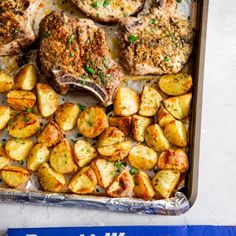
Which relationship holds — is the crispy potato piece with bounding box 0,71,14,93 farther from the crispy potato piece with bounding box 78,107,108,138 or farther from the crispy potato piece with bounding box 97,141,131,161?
the crispy potato piece with bounding box 97,141,131,161

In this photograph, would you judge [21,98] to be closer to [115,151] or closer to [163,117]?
[115,151]

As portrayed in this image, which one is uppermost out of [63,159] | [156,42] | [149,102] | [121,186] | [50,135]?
[156,42]

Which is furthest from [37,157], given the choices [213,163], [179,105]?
[213,163]

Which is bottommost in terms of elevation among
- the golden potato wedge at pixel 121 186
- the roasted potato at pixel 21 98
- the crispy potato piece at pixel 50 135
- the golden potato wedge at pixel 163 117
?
the golden potato wedge at pixel 121 186

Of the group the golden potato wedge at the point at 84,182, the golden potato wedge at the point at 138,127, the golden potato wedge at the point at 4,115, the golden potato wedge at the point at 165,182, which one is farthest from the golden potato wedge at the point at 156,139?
the golden potato wedge at the point at 4,115

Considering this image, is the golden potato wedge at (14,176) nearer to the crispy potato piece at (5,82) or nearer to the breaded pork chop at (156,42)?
the crispy potato piece at (5,82)

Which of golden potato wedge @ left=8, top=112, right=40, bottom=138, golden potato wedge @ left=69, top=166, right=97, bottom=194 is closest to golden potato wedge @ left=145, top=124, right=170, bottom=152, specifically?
golden potato wedge @ left=69, top=166, right=97, bottom=194

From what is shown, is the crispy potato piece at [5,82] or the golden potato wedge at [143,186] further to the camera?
the crispy potato piece at [5,82]
